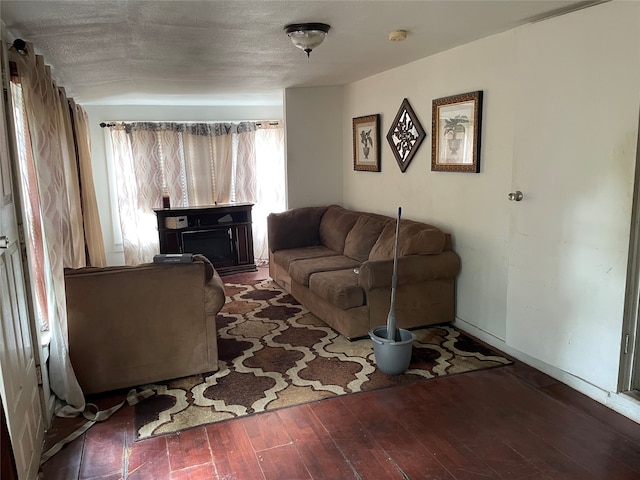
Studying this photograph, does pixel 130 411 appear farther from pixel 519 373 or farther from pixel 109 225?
pixel 109 225

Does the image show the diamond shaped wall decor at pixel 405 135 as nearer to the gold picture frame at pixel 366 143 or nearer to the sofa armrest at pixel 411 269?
the gold picture frame at pixel 366 143

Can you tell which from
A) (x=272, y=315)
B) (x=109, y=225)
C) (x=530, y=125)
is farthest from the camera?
(x=109, y=225)

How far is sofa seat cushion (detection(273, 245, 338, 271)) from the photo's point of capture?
15.6ft

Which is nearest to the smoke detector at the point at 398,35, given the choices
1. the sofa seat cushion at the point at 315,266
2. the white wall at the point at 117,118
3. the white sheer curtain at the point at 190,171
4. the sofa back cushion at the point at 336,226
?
the sofa seat cushion at the point at 315,266

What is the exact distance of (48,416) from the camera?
2596 millimetres

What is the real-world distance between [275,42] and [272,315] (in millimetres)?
2331

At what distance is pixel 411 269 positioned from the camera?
365 cm

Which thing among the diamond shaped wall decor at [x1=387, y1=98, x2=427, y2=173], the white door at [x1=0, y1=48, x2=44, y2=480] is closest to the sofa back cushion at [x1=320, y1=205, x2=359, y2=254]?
the diamond shaped wall decor at [x1=387, y1=98, x2=427, y2=173]

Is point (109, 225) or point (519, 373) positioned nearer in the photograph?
point (519, 373)

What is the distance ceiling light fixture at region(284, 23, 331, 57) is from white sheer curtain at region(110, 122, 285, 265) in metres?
3.86

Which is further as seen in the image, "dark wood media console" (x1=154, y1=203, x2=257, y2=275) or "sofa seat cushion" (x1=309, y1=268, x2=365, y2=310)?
"dark wood media console" (x1=154, y1=203, x2=257, y2=275)

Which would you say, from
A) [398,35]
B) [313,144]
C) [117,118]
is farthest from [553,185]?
[117,118]

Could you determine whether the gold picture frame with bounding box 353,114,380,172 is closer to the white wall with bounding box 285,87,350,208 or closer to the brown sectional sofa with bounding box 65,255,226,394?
the white wall with bounding box 285,87,350,208

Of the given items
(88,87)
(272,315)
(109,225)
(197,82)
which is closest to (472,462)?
(272,315)
